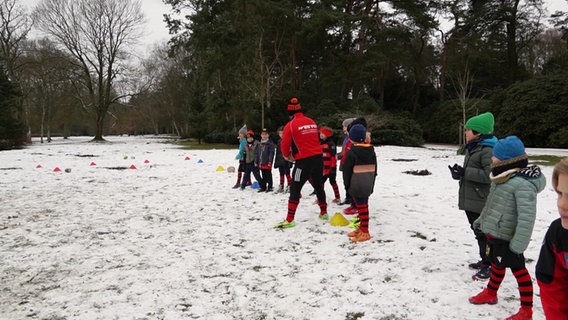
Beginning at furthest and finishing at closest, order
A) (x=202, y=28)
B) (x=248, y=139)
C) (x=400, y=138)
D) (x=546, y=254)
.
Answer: (x=202, y=28)
(x=400, y=138)
(x=248, y=139)
(x=546, y=254)

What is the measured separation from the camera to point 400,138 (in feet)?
78.2

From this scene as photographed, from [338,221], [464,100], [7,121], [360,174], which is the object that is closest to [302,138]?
[360,174]

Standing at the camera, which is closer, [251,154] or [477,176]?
[477,176]

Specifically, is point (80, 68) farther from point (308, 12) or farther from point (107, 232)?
point (107, 232)

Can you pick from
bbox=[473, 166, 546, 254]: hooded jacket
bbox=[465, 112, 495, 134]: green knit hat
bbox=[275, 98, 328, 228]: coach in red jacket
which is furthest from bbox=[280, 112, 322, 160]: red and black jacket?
bbox=[473, 166, 546, 254]: hooded jacket

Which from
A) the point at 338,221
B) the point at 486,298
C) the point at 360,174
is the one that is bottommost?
the point at 486,298

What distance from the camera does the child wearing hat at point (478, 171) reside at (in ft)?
12.3

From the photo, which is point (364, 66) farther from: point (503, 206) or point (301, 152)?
point (503, 206)

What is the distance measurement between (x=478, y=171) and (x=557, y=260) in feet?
6.98

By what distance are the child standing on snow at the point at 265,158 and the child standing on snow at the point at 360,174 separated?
145 inches

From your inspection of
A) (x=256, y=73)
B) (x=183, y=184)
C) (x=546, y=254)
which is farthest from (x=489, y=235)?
(x=256, y=73)

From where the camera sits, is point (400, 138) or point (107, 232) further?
point (400, 138)

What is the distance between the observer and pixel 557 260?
180 centimetres

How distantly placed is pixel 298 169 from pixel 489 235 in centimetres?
314
